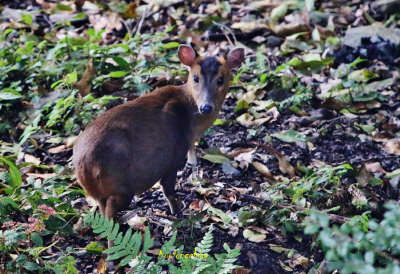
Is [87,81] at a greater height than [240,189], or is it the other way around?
[87,81]

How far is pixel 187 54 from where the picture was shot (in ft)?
20.6

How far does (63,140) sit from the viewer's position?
6.89 meters

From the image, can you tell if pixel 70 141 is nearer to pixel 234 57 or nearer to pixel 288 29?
pixel 234 57

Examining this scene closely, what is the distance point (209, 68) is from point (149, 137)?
3.72 ft

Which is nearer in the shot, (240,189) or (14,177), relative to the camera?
(14,177)

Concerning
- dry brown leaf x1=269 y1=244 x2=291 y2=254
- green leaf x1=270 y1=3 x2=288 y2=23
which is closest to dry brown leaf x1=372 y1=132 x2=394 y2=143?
dry brown leaf x1=269 y1=244 x2=291 y2=254

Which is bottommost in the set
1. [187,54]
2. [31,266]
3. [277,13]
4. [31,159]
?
[277,13]

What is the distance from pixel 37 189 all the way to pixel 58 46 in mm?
3128

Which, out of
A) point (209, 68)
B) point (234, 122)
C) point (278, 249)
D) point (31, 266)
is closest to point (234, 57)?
point (209, 68)

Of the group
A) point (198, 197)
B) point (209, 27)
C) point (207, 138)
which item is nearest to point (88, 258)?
point (198, 197)

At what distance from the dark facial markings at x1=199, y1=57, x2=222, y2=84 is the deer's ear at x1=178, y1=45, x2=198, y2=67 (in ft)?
0.64

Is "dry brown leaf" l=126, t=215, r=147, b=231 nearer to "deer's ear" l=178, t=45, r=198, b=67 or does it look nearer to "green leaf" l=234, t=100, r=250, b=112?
"deer's ear" l=178, t=45, r=198, b=67

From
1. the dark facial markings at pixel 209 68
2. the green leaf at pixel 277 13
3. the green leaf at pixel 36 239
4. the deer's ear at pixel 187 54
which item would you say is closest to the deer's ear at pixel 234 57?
the dark facial markings at pixel 209 68

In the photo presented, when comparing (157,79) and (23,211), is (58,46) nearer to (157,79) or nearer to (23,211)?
(157,79)
